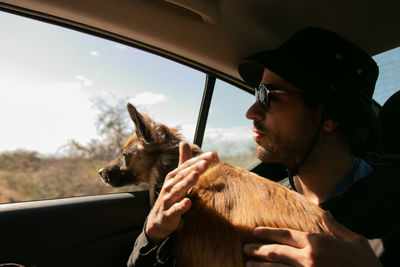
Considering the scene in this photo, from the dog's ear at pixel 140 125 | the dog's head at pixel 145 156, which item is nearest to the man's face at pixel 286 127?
the dog's head at pixel 145 156

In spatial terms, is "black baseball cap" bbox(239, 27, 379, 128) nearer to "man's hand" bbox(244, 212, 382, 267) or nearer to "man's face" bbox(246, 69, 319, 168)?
"man's face" bbox(246, 69, 319, 168)

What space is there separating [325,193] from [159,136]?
6.05 feet

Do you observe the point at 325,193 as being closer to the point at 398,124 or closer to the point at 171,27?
the point at 398,124

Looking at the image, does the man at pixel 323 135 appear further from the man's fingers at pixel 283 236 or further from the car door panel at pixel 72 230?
the car door panel at pixel 72 230

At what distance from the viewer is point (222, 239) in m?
Result: 1.32

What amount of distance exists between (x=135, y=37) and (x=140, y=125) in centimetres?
92

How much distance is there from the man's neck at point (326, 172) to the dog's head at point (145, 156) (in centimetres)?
145

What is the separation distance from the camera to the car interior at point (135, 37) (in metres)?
2.29

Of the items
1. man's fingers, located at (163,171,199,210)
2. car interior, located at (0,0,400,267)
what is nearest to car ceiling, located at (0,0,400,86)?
car interior, located at (0,0,400,267)

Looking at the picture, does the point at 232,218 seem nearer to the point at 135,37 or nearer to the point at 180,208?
the point at 180,208

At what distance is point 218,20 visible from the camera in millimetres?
2574

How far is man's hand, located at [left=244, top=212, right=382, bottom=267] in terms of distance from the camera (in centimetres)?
107

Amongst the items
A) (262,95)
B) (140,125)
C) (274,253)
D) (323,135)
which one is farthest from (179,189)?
(140,125)

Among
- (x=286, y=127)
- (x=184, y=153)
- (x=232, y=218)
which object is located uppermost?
(x=286, y=127)
